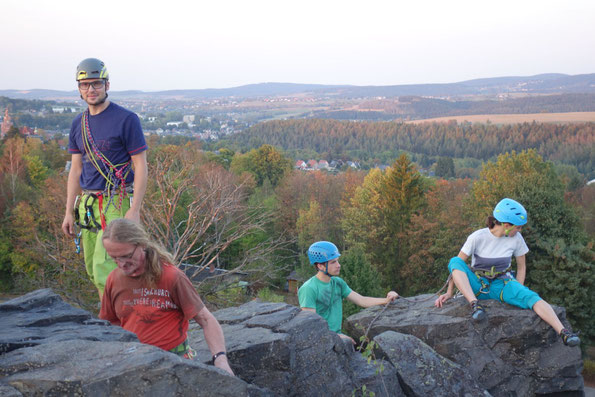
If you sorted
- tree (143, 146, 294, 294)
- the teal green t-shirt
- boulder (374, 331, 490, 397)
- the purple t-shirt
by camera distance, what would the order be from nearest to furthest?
the purple t-shirt → boulder (374, 331, 490, 397) → the teal green t-shirt → tree (143, 146, 294, 294)

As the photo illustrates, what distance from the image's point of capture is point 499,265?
289 inches

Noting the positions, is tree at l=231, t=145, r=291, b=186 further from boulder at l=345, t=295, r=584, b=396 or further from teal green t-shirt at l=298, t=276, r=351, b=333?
teal green t-shirt at l=298, t=276, r=351, b=333

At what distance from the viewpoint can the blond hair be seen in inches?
136

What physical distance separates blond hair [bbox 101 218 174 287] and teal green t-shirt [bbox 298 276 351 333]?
265cm

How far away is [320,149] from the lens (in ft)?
516

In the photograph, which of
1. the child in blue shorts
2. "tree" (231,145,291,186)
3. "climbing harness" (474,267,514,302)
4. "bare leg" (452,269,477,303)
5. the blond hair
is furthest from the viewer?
"tree" (231,145,291,186)

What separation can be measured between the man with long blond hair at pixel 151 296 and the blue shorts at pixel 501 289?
448 cm

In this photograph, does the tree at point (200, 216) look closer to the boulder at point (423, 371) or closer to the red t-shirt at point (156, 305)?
the boulder at point (423, 371)

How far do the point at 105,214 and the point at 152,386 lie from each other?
245 cm

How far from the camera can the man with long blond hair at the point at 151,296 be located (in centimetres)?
351

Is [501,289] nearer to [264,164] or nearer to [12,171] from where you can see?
[12,171]

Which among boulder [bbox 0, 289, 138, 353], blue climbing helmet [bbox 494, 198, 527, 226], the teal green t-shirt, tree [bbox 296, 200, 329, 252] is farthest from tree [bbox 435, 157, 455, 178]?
boulder [bbox 0, 289, 138, 353]

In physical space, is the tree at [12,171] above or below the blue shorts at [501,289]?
below

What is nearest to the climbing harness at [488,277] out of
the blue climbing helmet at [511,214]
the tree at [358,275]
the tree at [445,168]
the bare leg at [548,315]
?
the bare leg at [548,315]
